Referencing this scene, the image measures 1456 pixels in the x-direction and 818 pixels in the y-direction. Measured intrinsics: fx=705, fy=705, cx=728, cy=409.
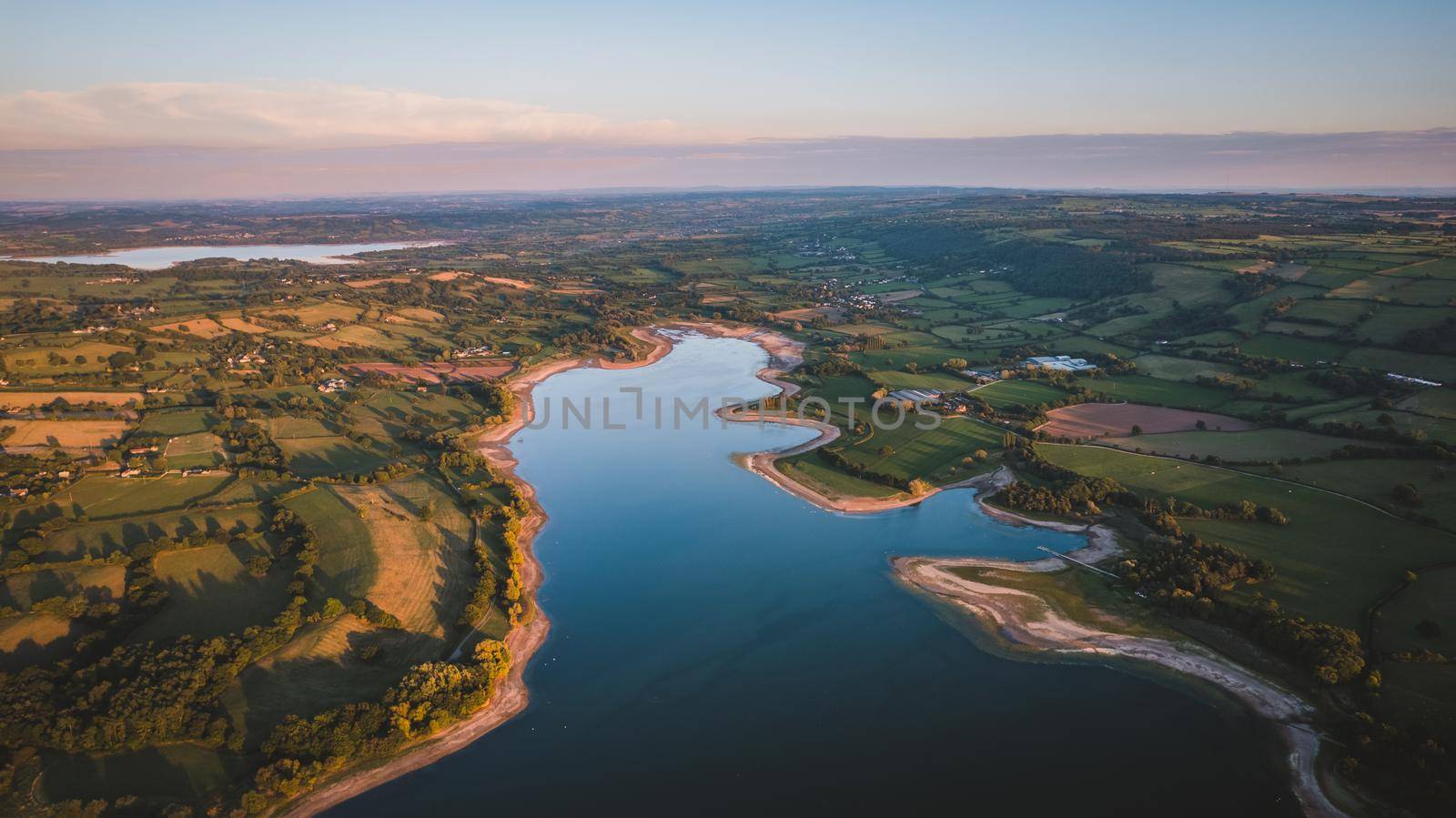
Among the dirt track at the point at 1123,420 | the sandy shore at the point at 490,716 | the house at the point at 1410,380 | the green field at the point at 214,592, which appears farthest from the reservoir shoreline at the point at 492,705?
the house at the point at 1410,380

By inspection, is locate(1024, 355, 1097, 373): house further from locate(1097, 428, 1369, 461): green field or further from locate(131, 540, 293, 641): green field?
locate(131, 540, 293, 641): green field

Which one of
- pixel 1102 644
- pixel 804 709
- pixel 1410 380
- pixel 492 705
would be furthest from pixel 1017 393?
pixel 492 705

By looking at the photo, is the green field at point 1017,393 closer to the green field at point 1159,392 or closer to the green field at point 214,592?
the green field at point 1159,392

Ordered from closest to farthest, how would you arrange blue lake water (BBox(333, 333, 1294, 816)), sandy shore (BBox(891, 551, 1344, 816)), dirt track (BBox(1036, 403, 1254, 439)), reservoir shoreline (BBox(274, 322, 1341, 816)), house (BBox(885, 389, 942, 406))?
blue lake water (BBox(333, 333, 1294, 816))
reservoir shoreline (BBox(274, 322, 1341, 816))
sandy shore (BBox(891, 551, 1344, 816))
dirt track (BBox(1036, 403, 1254, 439))
house (BBox(885, 389, 942, 406))

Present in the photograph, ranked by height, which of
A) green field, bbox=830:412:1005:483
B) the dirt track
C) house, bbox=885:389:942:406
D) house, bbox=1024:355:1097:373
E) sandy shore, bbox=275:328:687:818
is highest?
house, bbox=1024:355:1097:373

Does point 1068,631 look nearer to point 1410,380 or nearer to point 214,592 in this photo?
point 214,592

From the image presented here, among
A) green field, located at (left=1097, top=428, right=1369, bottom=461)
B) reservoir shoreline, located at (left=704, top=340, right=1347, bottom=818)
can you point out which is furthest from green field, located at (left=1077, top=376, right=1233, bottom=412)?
reservoir shoreline, located at (left=704, top=340, right=1347, bottom=818)

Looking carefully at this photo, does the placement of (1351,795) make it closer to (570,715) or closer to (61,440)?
(570,715)
